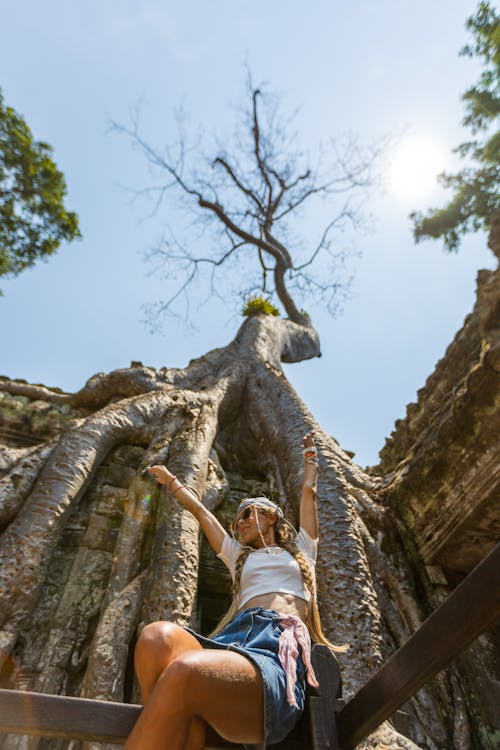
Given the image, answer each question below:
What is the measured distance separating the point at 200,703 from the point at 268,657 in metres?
0.25

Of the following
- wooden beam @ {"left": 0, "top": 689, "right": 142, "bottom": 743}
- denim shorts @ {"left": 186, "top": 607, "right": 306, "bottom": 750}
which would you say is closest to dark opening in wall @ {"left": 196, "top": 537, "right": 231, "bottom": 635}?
denim shorts @ {"left": 186, "top": 607, "right": 306, "bottom": 750}

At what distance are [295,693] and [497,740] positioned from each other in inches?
73.3

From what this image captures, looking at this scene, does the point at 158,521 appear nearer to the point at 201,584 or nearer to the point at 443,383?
the point at 201,584

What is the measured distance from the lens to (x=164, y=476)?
2.23 metres

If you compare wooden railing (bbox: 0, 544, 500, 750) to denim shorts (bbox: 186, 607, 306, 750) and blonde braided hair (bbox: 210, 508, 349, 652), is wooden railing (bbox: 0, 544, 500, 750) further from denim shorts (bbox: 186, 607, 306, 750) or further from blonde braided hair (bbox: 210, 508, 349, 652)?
blonde braided hair (bbox: 210, 508, 349, 652)

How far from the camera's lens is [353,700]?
52.1 inches

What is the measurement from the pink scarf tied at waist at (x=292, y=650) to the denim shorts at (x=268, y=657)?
2 centimetres

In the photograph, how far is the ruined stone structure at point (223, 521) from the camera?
2516 millimetres

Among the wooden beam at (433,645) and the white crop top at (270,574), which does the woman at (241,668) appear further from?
the wooden beam at (433,645)

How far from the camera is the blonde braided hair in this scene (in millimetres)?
1781

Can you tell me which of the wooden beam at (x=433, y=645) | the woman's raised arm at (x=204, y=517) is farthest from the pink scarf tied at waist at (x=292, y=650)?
the woman's raised arm at (x=204, y=517)

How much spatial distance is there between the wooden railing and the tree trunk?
2.85 feet

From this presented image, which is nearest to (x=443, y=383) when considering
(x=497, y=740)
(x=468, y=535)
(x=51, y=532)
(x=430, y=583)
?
(x=468, y=535)

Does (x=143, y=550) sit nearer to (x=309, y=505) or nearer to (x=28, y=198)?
(x=309, y=505)
